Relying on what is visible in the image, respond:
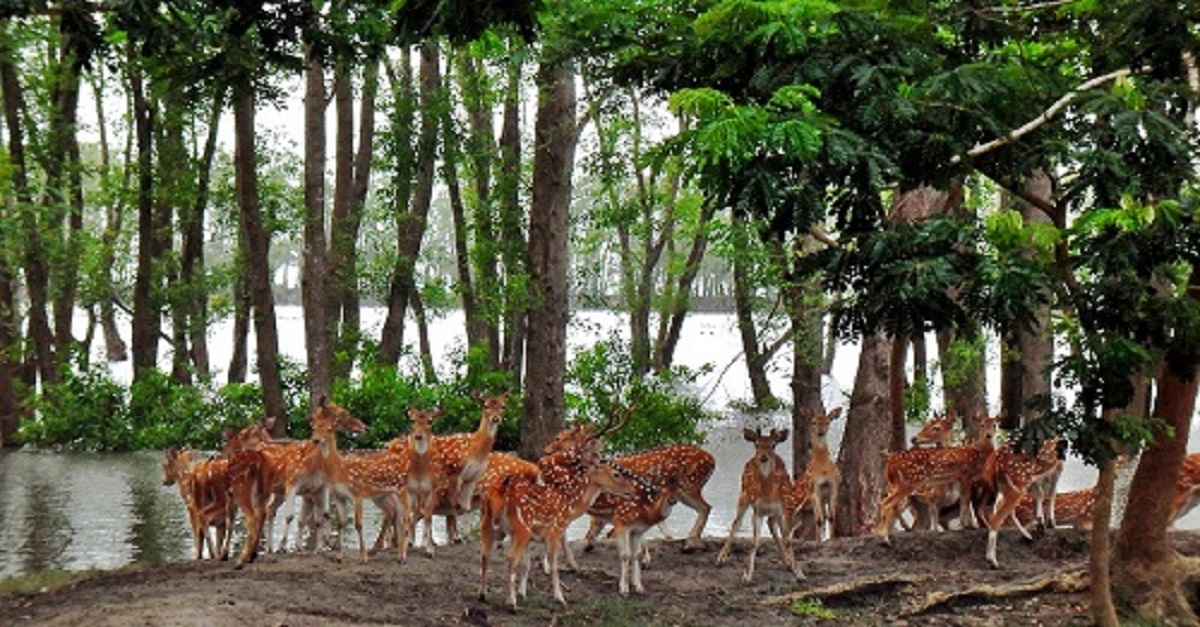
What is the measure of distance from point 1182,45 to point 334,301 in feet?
66.7

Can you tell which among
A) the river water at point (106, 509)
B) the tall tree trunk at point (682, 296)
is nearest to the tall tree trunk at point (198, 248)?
the river water at point (106, 509)

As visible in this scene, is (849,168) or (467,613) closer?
(849,168)

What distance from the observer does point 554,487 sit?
9.63 m

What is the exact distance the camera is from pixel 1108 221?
22.2ft

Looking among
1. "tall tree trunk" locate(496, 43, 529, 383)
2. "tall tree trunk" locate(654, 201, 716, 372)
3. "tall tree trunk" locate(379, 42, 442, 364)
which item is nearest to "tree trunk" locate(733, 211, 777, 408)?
"tall tree trunk" locate(654, 201, 716, 372)

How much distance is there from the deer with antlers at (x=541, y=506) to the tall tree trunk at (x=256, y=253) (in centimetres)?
736

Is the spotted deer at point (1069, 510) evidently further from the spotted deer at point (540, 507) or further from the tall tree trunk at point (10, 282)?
the tall tree trunk at point (10, 282)

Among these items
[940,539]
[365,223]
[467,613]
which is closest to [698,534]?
[940,539]

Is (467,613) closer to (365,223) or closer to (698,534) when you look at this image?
(698,534)

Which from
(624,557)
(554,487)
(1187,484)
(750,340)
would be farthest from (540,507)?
(750,340)

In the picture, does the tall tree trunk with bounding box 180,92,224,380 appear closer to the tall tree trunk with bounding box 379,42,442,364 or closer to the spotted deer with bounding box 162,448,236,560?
the tall tree trunk with bounding box 379,42,442,364

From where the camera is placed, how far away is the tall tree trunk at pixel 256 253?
15.9 meters

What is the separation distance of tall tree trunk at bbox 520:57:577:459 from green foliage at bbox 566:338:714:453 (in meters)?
3.41

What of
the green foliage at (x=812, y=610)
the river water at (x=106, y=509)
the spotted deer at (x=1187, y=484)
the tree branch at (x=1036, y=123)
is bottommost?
the river water at (x=106, y=509)
